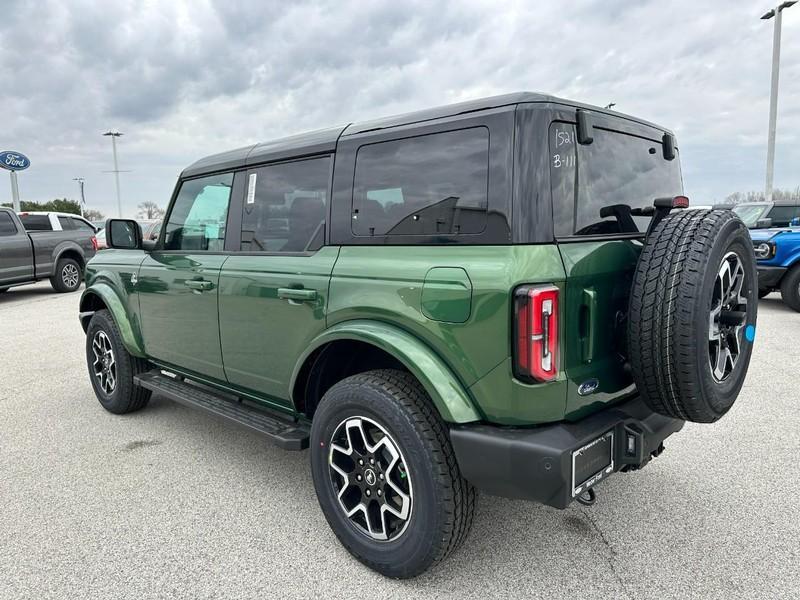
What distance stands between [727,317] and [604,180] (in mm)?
799

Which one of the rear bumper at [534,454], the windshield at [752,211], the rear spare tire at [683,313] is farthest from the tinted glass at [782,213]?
the rear bumper at [534,454]

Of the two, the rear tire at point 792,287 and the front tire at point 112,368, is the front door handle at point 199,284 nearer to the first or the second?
the front tire at point 112,368

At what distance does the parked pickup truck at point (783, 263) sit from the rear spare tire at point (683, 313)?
7514 mm

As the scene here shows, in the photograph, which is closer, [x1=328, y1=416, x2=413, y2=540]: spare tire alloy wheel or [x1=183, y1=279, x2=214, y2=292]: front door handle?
[x1=328, y1=416, x2=413, y2=540]: spare tire alloy wheel

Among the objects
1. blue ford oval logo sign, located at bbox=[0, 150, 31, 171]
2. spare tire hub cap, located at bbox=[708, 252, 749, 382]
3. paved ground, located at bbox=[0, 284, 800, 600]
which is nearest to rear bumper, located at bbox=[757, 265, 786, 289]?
paved ground, located at bbox=[0, 284, 800, 600]

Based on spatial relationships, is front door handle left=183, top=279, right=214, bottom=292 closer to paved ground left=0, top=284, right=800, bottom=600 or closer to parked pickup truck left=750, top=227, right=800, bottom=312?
paved ground left=0, top=284, right=800, bottom=600

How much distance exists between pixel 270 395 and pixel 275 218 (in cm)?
100

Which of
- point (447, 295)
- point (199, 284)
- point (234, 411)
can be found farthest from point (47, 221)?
point (447, 295)

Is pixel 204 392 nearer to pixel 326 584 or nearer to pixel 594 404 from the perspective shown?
pixel 326 584

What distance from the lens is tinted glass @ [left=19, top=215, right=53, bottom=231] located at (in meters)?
11.7

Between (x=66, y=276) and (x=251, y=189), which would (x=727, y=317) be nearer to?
(x=251, y=189)

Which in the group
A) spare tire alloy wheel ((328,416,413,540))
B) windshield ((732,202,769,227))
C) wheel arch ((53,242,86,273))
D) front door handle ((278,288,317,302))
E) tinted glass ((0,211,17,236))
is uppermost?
tinted glass ((0,211,17,236))

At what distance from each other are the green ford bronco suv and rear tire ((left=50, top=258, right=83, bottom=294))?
10971 millimetres

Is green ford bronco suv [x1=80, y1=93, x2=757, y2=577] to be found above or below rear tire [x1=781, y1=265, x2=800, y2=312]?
above
